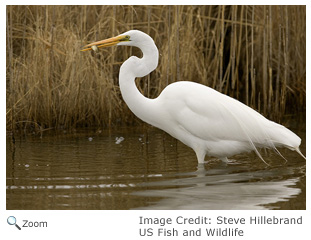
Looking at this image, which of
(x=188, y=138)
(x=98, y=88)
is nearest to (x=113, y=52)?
(x=98, y=88)

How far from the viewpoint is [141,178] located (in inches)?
192

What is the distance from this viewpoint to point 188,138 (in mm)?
5363

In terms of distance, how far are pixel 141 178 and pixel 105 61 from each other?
3.39 metres

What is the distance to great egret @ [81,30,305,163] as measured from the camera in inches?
205

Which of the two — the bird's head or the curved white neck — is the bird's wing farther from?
the bird's head

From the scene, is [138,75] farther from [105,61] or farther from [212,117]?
[105,61]

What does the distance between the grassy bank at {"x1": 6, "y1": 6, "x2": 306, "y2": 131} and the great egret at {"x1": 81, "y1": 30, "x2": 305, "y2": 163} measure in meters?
1.68

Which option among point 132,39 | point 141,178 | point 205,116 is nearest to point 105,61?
point 132,39

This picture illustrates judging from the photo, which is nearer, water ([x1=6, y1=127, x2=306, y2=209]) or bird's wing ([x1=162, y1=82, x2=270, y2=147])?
water ([x1=6, y1=127, x2=306, y2=209])

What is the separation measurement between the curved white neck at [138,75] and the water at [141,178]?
55 cm

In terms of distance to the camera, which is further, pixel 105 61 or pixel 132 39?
pixel 105 61

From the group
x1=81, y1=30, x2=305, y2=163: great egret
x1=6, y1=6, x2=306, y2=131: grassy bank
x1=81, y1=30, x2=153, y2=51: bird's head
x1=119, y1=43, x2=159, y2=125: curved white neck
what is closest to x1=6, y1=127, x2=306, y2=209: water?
x1=81, y1=30, x2=305, y2=163: great egret

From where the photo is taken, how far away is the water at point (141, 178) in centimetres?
417
